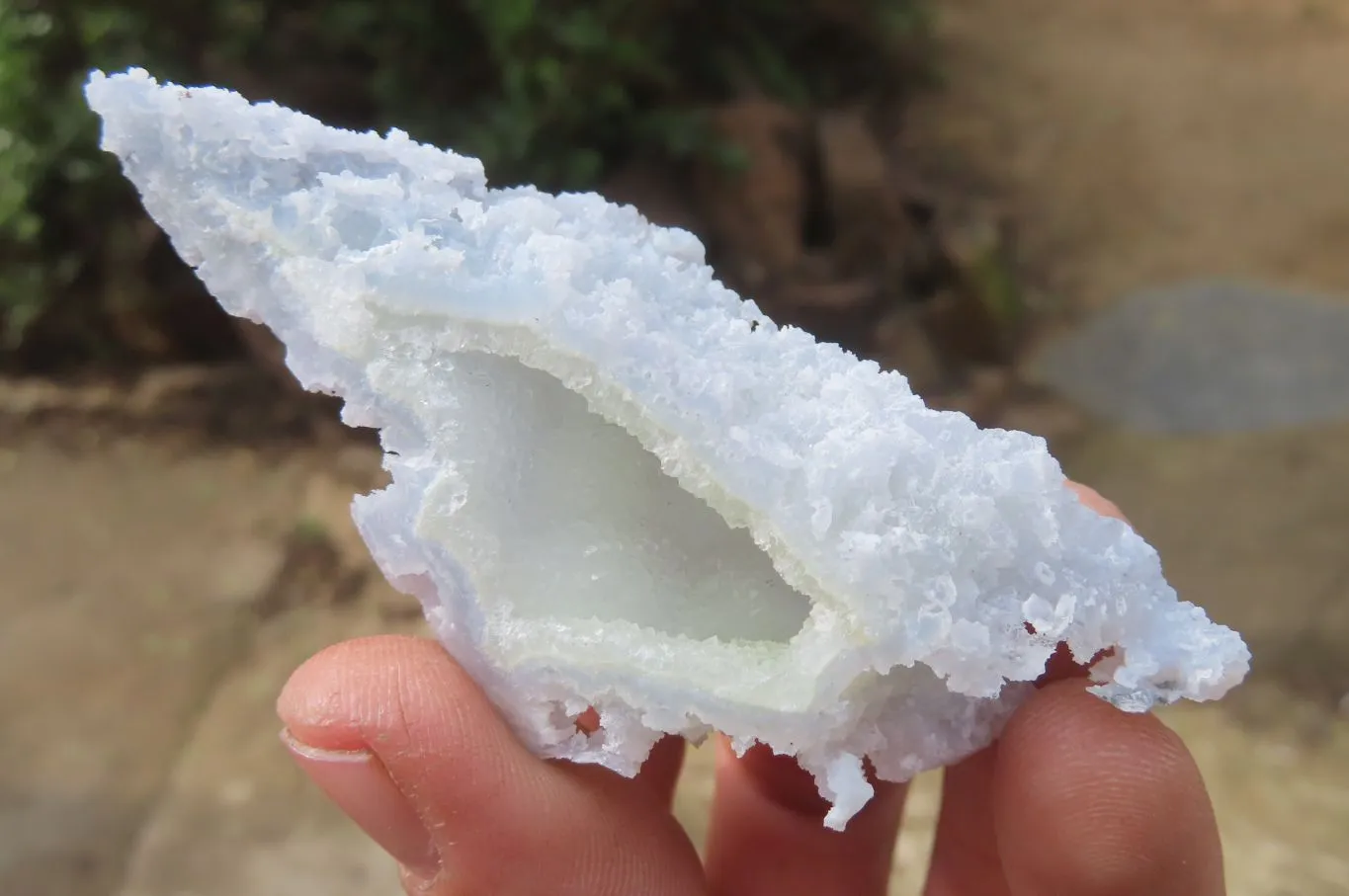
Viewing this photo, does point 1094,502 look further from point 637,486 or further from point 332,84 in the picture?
point 332,84

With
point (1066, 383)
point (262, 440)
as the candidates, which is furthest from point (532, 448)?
point (1066, 383)

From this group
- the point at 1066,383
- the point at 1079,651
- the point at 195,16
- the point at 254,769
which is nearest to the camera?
the point at 1079,651

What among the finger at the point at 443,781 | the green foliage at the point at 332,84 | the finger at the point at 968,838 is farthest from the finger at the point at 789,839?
the green foliage at the point at 332,84

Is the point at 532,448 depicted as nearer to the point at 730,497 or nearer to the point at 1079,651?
the point at 730,497

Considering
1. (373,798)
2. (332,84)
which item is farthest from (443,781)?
(332,84)

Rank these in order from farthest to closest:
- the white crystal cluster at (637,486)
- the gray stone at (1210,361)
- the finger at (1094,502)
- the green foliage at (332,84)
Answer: the gray stone at (1210,361), the green foliage at (332,84), the finger at (1094,502), the white crystal cluster at (637,486)

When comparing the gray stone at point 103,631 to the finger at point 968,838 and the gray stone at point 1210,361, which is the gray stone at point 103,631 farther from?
the gray stone at point 1210,361

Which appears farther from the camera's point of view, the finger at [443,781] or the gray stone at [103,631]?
the gray stone at [103,631]
